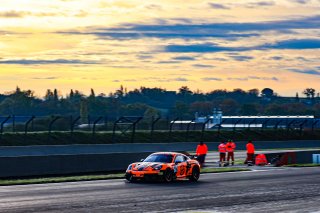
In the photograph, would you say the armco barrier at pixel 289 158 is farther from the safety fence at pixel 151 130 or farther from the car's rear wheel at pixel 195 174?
the safety fence at pixel 151 130

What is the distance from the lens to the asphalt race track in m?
19.5

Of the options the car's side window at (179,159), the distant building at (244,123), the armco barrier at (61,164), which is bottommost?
the armco barrier at (61,164)

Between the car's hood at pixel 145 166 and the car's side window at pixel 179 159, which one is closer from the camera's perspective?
the car's hood at pixel 145 166

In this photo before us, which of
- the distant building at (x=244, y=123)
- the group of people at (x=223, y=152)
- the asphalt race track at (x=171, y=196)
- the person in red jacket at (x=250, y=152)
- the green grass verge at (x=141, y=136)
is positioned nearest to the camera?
the asphalt race track at (x=171, y=196)

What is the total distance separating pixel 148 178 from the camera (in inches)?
1097

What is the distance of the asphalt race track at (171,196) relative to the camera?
770 inches

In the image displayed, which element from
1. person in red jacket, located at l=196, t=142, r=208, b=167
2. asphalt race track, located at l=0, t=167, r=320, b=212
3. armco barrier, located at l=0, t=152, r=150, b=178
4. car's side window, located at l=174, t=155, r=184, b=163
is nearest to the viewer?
asphalt race track, located at l=0, t=167, r=320, b=212

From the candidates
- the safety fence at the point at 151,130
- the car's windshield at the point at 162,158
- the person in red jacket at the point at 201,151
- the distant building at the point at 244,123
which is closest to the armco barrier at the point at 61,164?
the car's windshield at the point at 162,158

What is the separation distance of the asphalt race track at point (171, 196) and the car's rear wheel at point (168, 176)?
39cm

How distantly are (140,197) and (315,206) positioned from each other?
15.6 feet

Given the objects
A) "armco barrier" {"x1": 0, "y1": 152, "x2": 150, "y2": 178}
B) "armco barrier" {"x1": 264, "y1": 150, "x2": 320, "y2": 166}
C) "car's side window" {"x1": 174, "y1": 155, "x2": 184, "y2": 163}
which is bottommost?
"armco barrier" {"x1": 264, "y1": 150, "x2": 320, "y2": 166}

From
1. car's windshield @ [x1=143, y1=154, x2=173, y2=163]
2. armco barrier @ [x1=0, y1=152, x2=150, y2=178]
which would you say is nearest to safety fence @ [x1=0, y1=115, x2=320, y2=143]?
armco barrier @ [x1=0, y1=152, x2=150, y2=178]

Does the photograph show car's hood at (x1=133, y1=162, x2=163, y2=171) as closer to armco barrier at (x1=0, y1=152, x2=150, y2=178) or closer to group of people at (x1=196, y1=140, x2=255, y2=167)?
armco barrier at (x1=0, y1=152, x2=150, y2=178)

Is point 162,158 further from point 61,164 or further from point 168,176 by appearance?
point 61,164
